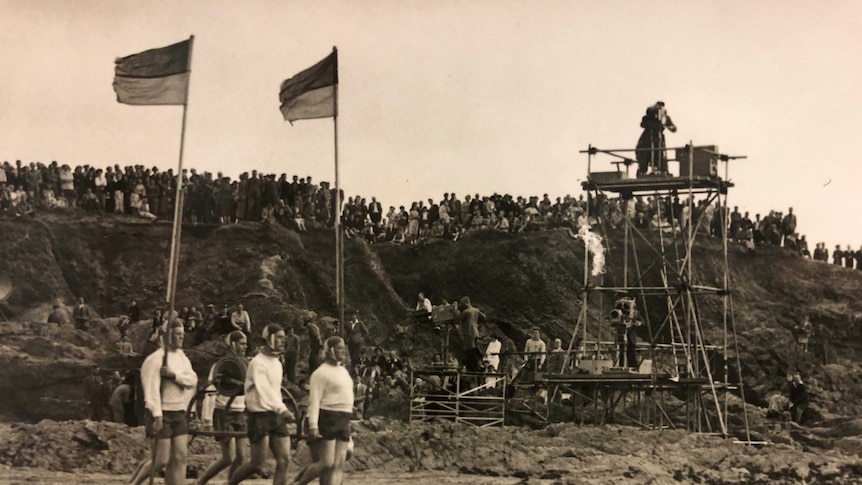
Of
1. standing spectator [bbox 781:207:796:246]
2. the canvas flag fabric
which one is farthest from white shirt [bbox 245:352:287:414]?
standing spectator [bbox 781:207:796:246]

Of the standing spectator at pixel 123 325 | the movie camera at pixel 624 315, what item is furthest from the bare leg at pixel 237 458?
the standing spectator at pixel 123 325

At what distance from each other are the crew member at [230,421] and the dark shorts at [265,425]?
2.18 feet

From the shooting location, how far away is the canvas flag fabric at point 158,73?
54.9ft

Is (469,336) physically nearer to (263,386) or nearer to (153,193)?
(153,193)

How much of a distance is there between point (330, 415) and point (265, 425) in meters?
0.80

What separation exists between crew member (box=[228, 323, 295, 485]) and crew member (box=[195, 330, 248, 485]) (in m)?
0.63

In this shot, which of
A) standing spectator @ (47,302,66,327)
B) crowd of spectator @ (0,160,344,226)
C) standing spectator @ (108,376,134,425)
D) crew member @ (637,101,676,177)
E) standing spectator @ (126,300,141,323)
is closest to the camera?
standing spectator @ (108,376,134,425)

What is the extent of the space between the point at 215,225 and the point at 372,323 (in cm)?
626

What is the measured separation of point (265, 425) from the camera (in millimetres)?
12930

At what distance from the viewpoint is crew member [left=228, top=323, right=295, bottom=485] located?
12.9m

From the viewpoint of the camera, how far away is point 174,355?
13.5 meters

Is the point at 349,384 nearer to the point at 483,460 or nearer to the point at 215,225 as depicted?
the point at 483,460

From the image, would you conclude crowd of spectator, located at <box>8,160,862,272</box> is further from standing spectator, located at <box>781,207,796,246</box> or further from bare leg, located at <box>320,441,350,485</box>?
bare leg, located at <box>320,441,350,485</box>

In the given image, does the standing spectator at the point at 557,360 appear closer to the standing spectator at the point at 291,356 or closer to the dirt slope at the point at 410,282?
the dirt slope at the point at 410,282
